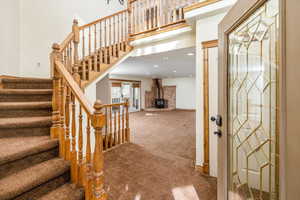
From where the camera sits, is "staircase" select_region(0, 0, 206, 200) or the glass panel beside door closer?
the glass panel beside door

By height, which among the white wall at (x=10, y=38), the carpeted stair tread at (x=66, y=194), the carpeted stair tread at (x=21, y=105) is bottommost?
the carpeted stair tread at (x=66, y=194)

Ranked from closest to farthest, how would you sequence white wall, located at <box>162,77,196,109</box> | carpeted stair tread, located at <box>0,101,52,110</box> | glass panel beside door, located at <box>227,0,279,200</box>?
glass panel beside door, located at <box>227,0,279,200</box>, carpeted stair tread, located at <box>0,101,52,110</box>, white wall, located at <box>162,77,196,109</box>

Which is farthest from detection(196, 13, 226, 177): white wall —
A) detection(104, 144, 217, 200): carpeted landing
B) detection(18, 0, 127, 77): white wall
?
detection(18, 0, 127, 77): white wall

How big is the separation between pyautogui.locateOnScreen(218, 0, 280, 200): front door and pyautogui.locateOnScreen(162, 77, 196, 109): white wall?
27.8 feet

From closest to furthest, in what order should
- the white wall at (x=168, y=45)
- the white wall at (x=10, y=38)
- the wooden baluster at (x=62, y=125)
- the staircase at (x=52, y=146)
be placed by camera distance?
the staircase at (x=52, y=146)
the wooden baluster at (x=62, y=125)
the white wall at (x=10, y=38)
the white wall at (x=168, y=45)

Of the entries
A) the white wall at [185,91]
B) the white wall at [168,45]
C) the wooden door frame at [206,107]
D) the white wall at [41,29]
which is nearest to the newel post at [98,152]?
the wooden door frame at [206,107]

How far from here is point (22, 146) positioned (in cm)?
123

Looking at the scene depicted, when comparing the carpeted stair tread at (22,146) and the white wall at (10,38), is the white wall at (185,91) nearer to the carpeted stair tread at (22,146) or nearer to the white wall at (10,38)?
the white wall at (10,38)

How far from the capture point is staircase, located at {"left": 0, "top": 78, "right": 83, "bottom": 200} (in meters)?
1.04

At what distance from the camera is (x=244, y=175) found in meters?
1.04

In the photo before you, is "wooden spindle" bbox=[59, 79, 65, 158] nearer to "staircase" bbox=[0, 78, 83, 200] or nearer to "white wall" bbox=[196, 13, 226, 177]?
"staircase" bbox=[0, 78, 83, 200]

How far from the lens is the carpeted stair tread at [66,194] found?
1105mm

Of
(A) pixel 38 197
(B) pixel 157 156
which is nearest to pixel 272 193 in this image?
(A) pixel 38 197

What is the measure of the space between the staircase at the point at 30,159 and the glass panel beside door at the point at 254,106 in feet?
4.36
